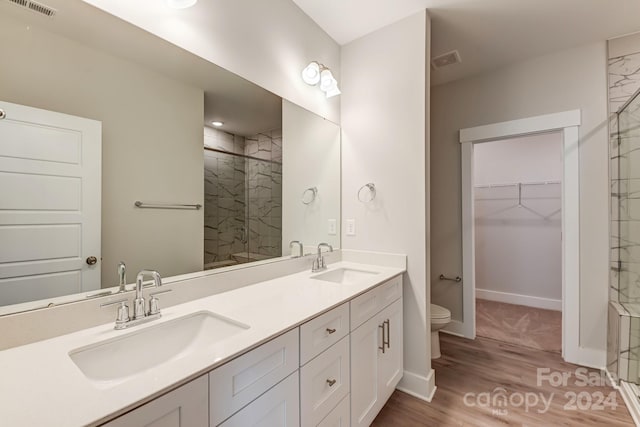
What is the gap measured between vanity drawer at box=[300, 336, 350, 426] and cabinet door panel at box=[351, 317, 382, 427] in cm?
8

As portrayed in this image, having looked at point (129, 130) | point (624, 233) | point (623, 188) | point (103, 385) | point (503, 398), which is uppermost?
point (129, 130)

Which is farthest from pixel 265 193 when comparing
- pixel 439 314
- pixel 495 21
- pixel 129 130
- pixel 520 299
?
pixel 520 299

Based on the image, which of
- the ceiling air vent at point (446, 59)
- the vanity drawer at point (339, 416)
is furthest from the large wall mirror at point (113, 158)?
the ceiling air vent at point (446, 59)

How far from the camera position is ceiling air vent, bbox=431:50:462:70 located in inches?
91.9

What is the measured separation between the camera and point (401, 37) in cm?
191

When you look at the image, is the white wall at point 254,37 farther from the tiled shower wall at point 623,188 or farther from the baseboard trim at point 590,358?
the baseboard trim at point 590,358

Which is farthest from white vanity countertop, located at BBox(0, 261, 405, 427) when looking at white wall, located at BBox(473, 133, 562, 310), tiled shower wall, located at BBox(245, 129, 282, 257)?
white wall, located at BBox(473, 133, 562, 310)

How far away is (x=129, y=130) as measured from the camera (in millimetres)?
1080

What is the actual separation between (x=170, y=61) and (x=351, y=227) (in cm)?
152

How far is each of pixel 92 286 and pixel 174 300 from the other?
0.29 metres

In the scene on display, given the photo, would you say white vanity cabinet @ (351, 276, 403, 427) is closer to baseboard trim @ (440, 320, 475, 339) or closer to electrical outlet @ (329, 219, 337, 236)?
electrical outlet @ (329, 219, 337, 236)

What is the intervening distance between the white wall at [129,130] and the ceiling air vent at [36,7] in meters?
0.06

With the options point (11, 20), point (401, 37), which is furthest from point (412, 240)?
point (11, 20)

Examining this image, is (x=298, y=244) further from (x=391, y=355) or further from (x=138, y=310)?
(x=138, y=310)
